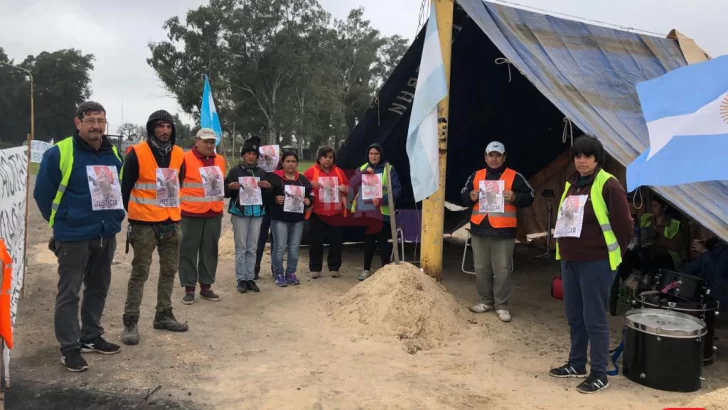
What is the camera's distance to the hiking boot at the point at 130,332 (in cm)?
401

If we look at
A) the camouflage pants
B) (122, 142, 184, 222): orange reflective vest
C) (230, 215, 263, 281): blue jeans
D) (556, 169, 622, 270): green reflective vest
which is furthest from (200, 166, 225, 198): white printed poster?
(556, 169, 622, 270): green reflective vest

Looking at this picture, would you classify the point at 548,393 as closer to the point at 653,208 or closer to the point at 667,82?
the point at 667,82

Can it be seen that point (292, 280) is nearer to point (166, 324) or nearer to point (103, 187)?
point (166, 324)

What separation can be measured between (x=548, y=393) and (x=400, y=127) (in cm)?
434

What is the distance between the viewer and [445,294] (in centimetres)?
502

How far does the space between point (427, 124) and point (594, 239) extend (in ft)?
7.15

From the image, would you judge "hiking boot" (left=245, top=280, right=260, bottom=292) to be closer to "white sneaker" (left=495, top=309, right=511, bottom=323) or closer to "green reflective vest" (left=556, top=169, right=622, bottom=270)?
"white sneaker" (left=495, top=309, right=511, bottom=323)

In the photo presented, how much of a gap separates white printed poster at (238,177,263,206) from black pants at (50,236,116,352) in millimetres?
1891

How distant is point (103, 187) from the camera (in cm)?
347

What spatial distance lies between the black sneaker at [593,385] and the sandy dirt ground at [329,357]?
5 centimetres

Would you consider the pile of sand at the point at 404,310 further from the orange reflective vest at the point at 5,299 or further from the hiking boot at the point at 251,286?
the orange reflective vest at the point at 5,299

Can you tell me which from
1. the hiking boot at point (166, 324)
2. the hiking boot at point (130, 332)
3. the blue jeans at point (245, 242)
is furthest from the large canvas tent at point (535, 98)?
the hiking boot at point (130, 332)

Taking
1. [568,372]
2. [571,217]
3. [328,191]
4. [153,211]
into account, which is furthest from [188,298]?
[571,217]

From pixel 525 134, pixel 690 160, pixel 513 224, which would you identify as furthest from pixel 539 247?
pixel 690 160
